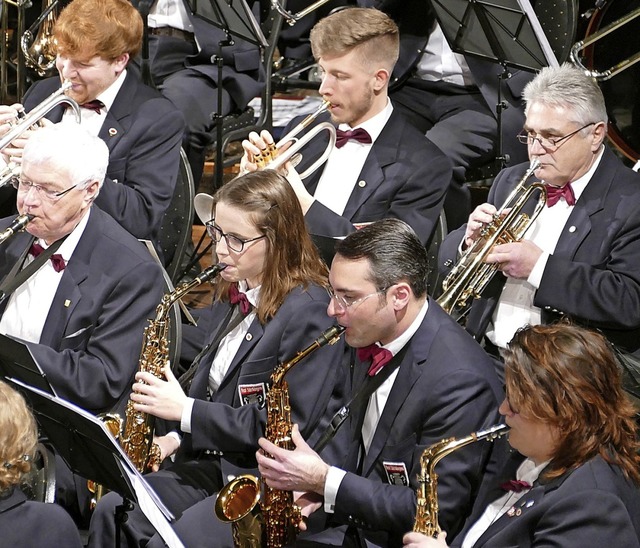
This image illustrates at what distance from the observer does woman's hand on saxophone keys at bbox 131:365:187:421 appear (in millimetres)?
3645

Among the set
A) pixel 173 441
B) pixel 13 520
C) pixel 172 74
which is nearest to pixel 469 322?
pixel 173 441

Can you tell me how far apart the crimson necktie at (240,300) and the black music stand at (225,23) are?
1.83 metres

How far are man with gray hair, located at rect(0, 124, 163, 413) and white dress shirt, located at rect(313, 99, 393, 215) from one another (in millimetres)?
980

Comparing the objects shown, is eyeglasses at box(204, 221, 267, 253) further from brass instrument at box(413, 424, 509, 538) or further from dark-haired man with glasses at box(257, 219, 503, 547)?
brass instrument at box(413, 424, 509, 538)

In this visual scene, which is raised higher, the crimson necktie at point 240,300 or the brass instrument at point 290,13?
the brass instrument at point 290,13

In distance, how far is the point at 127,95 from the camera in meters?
5.03

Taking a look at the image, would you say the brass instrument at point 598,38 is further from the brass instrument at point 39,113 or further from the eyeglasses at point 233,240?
the brass instrument at point 39,113

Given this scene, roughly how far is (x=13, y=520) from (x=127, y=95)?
2.63m

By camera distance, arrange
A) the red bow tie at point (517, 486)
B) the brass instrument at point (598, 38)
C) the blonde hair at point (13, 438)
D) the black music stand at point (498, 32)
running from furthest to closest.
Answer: the brass instrument at point (598, 38) < the black music stand at point (498, 32) < the red bow tie at point (517, 486) < the blonde hair at point (13, 438)

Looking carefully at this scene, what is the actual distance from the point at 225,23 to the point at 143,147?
3.22ft

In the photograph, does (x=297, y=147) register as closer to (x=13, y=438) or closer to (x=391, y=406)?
(x=391, y=406)

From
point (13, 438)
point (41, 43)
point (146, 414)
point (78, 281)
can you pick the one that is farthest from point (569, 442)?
point (41, 43)

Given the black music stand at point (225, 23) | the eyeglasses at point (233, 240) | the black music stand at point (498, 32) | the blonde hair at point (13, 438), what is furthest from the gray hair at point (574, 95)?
the blonde hair at point (13, 438)

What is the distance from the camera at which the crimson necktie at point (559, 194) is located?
4164mm
